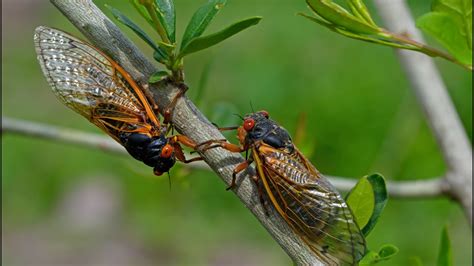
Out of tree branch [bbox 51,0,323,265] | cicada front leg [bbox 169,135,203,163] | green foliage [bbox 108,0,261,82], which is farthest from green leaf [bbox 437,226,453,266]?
green foliage [bbox 108,0,261,82]

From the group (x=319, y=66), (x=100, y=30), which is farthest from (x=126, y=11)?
(x=100, y=30)

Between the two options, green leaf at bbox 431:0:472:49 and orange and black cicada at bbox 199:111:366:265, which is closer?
green leaf at bbox 431:0:472:49

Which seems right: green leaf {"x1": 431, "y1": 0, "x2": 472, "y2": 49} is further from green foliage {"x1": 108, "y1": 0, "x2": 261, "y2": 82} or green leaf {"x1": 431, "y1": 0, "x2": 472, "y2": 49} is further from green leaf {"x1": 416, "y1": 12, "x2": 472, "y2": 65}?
green foliage {"x1": 108, "y1": 0, "x2": 261, "y2": 82}

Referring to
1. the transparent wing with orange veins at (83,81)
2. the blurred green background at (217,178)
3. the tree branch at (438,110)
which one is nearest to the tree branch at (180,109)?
the transparent wing with orange veins at (83,81)

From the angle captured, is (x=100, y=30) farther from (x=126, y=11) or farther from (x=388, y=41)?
(x=126, y=11)

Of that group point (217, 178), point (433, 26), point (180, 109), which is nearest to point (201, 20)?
point (180, 109)

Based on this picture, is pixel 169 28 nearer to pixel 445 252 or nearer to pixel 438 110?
pixel 445 252
